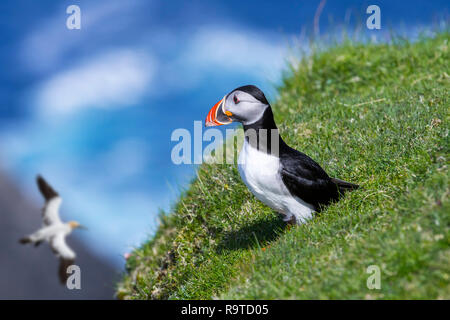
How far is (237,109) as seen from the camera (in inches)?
225

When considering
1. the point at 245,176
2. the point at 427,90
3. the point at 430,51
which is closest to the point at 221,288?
the point at 245,176

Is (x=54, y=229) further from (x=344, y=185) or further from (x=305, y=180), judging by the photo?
(x=344, y=185)

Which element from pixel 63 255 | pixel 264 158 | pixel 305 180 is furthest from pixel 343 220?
pixel 63 255

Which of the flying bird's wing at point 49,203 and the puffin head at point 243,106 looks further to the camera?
the puffin head at point 243,106

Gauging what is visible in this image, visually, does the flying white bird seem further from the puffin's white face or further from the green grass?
the puffin's white face

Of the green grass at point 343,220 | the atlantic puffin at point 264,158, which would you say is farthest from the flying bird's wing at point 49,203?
the atlantic puffin at point 264,158

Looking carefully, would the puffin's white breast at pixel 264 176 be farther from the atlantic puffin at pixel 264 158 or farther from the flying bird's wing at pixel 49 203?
the flying bird's wing at pixel 49 203

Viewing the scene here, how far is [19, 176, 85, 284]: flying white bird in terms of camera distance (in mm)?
4461

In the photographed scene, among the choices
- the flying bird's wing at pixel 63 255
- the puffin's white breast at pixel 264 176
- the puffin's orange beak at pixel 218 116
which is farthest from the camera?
the puffin's orange beak at pixel 218 116

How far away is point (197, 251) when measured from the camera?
792cm

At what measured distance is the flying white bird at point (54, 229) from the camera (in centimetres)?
446

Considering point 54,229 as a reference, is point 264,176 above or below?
above

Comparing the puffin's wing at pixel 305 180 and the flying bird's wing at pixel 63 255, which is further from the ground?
the puffin's wing at pixel 305 180

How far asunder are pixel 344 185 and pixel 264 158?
1.27 metres
